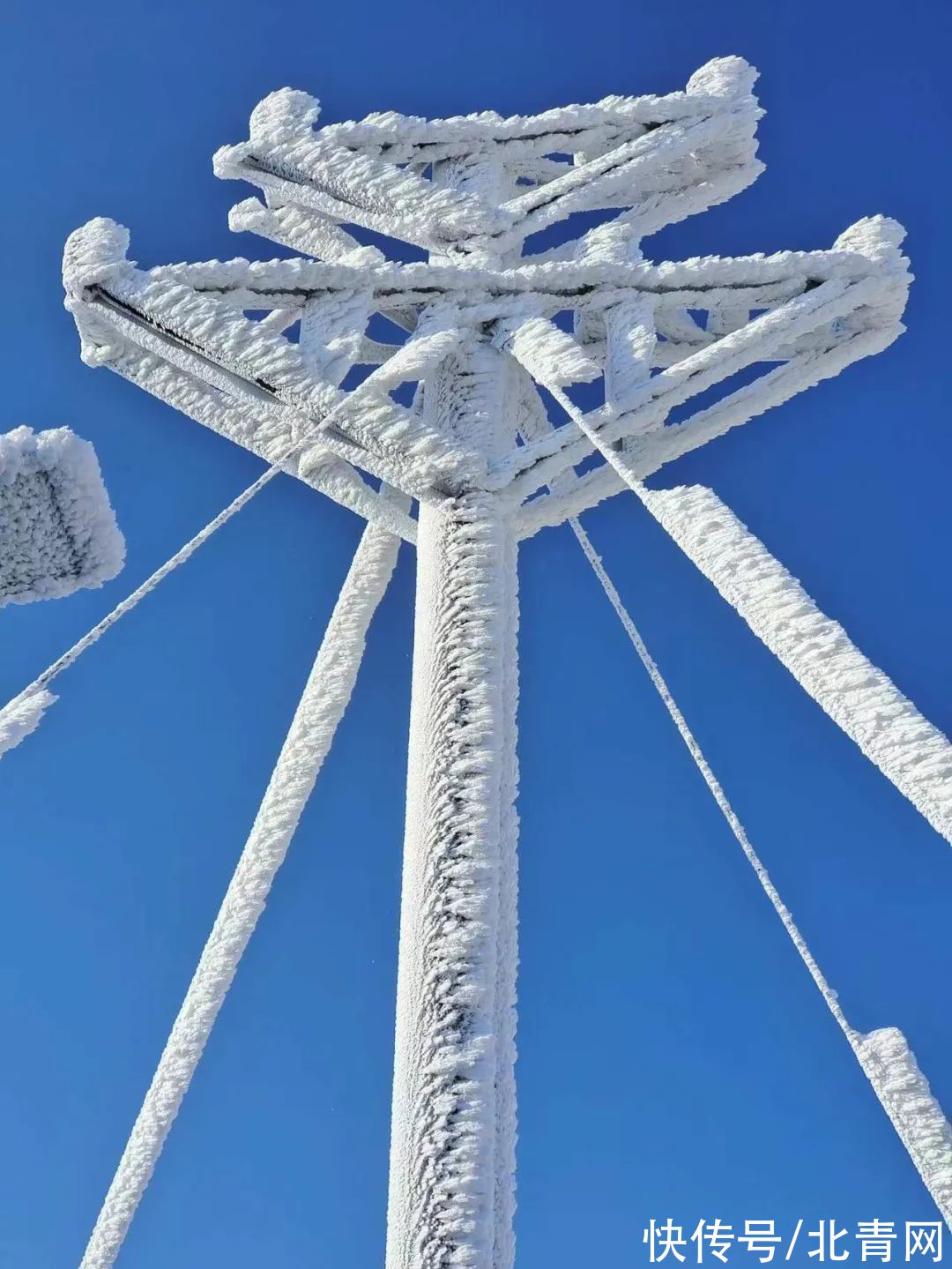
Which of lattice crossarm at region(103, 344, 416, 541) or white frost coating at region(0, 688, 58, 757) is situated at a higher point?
lattice crossarm at region(103, 344, 416, 541)

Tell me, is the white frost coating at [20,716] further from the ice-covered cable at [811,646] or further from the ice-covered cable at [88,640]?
the ice-covered cable at [811,646]

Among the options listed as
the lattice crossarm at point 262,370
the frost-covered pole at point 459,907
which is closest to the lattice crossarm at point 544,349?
the frost-covered pole at point 459,907

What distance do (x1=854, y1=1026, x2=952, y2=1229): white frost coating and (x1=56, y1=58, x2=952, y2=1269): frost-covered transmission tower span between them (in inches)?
1.1

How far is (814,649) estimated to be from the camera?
12.4ft

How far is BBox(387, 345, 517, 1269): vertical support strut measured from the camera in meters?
3.56

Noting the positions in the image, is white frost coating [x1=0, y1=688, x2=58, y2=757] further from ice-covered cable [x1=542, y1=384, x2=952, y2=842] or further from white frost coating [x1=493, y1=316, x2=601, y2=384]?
white frost coating [x1=493, y1=316, x2=601, y2=384]

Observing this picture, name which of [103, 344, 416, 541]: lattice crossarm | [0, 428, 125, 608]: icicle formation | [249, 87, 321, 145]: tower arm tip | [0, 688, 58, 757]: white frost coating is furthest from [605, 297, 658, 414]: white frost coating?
[0, 428, 125, 608]: icicle formation

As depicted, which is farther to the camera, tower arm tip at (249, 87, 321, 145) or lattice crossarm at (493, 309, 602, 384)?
tower arm tip at (249, 87, 321, 145)

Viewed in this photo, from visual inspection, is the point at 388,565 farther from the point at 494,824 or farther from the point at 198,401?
the point at 494,824

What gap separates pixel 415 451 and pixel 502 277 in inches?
37.2

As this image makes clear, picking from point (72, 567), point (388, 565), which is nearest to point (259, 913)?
point (388, 565)

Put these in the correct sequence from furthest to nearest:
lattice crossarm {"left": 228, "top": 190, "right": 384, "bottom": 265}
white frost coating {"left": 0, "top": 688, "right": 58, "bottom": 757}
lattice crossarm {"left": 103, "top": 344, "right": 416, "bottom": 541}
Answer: lattice crossarm {"left": 228, "top": 190, "right": 384, "bottom": 265}
lattice crossarm {"left": 103, "top": 344, "right": 416, "bottom": 541}
white frost coating {"left": 0, "top": 688, "right": 58, "bottom": 757}

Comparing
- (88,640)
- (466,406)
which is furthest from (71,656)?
(466,406)

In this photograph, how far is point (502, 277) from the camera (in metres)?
4.86
